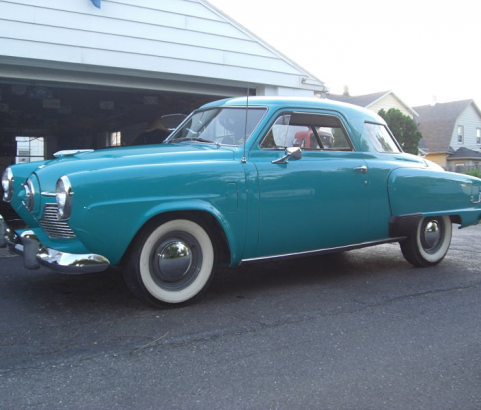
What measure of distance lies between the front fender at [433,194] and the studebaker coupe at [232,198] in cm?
1

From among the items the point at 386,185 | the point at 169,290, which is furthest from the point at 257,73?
the point at 169,290

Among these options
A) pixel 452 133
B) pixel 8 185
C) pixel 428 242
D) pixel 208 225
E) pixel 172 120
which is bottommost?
pixel 428 242

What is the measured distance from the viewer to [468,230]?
9.02 meters

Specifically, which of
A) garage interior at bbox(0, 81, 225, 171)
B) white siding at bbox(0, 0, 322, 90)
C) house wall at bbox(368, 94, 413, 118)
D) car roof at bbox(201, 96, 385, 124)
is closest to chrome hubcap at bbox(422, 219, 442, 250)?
car roof at bbox(201, 96, 385, 124)

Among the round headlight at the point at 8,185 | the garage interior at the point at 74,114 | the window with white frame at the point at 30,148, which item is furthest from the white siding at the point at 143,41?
the window with white frame at the point at 30,148

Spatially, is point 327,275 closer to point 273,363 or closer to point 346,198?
point 346,198

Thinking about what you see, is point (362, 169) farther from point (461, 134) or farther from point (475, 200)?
point (461, 134)

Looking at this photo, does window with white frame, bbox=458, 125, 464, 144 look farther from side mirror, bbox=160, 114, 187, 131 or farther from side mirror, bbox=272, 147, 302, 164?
side mirror, bbox=272, 147, 302, 164

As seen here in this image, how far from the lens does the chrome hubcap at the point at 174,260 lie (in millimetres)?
3611

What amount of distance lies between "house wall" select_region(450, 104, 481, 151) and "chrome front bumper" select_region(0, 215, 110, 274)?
33.4 m

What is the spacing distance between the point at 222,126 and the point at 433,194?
2.27 metres

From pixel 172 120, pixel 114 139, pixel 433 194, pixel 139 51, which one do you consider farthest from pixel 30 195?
pixel 114 139

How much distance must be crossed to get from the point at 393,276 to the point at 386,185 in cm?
92

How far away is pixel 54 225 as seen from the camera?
3.46 metres
